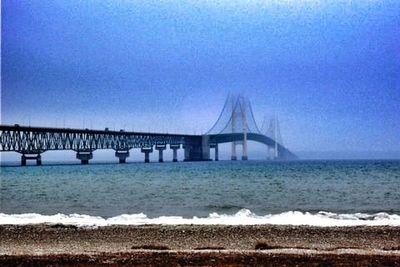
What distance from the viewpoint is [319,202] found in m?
26.8

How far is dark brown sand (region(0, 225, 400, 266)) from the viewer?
9.94m

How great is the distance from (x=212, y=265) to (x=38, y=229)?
755 cm

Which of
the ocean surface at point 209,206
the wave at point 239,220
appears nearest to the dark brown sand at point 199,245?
the wave at point 239,220

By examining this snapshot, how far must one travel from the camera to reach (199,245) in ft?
41.3

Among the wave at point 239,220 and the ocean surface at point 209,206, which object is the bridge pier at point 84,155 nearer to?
the ocean surface at point 209,206

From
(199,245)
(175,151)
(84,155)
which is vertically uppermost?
(175,151)

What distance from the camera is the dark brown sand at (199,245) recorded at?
391 inches

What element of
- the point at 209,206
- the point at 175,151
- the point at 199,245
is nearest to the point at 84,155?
the point at 175,151

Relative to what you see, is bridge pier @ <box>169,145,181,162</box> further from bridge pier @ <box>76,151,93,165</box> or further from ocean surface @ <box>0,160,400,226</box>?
ocean surface @ <box>0,160,400,226</box>

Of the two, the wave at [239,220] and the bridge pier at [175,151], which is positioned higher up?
the bridge pier at [175,151]

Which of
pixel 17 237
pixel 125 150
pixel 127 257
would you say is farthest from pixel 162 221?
pixel 125 150

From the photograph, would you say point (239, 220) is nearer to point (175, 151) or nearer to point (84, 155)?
point (84, 155)

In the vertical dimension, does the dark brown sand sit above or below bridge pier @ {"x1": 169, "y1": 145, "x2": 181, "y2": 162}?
below

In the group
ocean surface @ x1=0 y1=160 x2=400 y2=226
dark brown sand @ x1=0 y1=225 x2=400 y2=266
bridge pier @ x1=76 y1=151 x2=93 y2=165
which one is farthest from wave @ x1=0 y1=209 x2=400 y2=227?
bridge pier @ x1=76 y1=151 x2=93 y2=165
